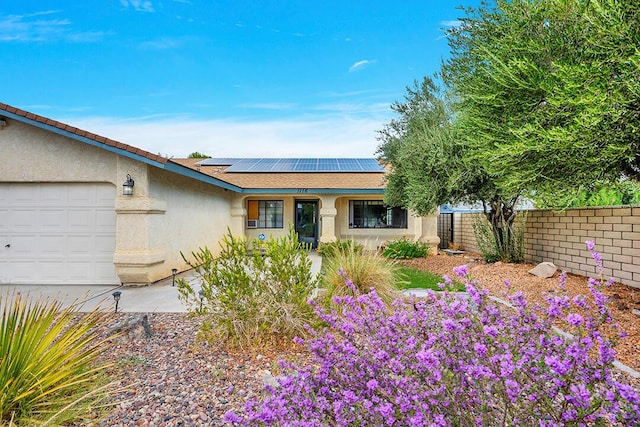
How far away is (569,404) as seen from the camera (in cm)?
160

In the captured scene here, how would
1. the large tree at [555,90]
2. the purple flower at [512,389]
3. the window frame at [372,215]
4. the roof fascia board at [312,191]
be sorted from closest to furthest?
the purple flower at [512,389], the large tree at [555,90], the roof fascia board at [312,191], the window frame at [372,215]

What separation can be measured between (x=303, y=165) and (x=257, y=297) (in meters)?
14.7

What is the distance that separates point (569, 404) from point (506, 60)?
20.6 ft

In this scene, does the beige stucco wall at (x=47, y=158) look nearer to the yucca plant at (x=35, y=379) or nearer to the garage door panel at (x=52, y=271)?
the garage door panel at (x=52, y=271)

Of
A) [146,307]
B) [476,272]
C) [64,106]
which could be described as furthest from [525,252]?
[64,106]

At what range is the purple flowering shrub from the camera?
163 centimetres

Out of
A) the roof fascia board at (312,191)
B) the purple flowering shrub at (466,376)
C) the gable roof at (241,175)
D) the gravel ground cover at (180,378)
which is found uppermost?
the gable roof at (241,175)

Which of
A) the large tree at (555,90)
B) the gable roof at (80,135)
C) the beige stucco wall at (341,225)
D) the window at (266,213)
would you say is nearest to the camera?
the large tree at (555,90)

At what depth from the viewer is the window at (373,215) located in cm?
1684

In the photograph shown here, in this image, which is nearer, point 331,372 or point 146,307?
point 331,372

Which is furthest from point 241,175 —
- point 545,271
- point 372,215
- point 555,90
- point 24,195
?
point 555,90

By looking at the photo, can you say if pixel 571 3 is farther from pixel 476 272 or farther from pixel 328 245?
pixel 328 245

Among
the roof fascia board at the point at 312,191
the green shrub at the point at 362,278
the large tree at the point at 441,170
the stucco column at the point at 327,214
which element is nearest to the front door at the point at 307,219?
the stucco column at the point at 327,214

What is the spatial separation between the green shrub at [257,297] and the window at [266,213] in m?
12.3
